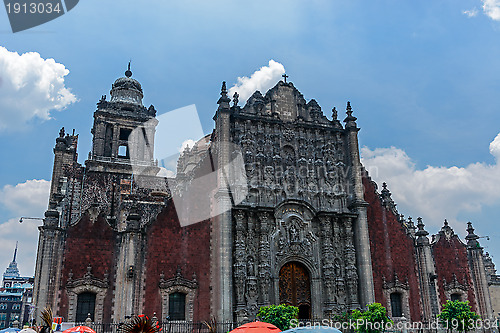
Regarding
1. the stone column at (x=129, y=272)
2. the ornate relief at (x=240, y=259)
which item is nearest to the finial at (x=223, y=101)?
the ornate relief at (x=240, y=259)

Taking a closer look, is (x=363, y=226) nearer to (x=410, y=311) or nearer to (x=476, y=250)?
(x=410, y=311)

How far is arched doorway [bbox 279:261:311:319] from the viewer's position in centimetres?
2644

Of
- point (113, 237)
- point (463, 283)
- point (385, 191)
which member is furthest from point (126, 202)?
point (463, 283)

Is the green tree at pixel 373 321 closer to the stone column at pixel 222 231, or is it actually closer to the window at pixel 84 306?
the stone column at pixel 222 231

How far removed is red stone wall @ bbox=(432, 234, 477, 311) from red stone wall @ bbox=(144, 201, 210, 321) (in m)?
17.3

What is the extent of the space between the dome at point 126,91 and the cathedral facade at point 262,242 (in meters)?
11.9

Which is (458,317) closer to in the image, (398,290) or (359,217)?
(398,290)

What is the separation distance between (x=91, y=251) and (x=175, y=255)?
471 centimetres

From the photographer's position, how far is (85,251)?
24.0 m

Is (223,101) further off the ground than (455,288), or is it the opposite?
(223,101)

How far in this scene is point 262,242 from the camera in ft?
86.0

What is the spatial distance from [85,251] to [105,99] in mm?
22341

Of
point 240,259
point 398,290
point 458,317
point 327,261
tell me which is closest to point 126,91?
point 240,259

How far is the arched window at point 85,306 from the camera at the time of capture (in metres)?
23.2
